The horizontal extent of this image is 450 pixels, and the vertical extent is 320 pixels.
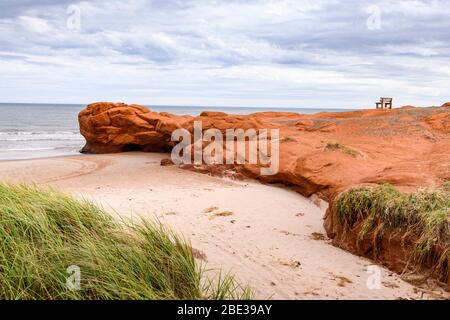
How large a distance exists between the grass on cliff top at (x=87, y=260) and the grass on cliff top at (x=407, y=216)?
8.10 feet

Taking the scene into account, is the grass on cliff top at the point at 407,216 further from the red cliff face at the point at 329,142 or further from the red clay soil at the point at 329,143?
the red cliff face at the point at 329,142

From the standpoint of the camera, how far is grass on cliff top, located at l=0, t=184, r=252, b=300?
13.7 ft

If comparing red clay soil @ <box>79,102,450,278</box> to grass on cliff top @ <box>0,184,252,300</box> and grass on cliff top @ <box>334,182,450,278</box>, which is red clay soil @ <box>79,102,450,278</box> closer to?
grass on cliff top @ <box>334,182,450,278</box>

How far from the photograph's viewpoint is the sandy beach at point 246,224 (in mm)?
5465

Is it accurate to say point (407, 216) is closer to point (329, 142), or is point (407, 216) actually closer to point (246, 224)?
point (246, 224)

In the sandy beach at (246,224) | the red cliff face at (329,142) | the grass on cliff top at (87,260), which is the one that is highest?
the red cliff face at (329,142)

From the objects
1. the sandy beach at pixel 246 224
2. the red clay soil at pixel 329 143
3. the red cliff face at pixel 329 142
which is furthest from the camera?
the red cliff face at pixel 329 142

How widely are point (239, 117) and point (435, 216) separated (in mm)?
12561

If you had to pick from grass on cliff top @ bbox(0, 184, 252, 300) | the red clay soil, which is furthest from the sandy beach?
grass on cliff top @ bbox(0, 184, 252, 300)

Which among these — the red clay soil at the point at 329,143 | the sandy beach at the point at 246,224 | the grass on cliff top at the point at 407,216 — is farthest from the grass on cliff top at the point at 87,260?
the red clay soil at the point at 329,143

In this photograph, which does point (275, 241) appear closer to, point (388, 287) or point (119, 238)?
point (388, 287)

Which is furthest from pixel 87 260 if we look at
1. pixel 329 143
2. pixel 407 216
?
pixel 329 143

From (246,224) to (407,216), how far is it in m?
3.22

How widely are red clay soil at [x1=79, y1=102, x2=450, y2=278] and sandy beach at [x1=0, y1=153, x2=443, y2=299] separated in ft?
2.25
